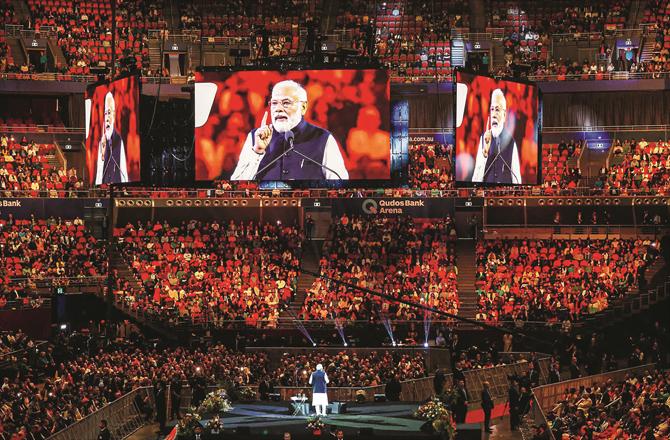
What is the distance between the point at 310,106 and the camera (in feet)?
101

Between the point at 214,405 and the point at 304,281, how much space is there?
15.7m

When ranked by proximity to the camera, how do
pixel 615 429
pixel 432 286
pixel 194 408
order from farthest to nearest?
pixel 432 286 → pixel 194 408 → pixel 615 429

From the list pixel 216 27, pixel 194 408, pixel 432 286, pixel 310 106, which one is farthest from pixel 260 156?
pixel 216 27

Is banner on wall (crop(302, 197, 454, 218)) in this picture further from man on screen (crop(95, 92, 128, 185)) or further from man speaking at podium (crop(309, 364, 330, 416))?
man speaking at podium (crop(309, 364, 330, 416))

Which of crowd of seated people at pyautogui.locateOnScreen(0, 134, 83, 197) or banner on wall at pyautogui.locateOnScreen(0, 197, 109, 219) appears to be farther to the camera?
crowd of seated people at pyautogui.locateOnScreen(0, 134, 83, 197)

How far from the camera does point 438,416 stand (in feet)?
78.8

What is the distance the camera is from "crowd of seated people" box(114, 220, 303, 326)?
39.0 meters

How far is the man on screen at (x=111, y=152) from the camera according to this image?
3095 centimetres

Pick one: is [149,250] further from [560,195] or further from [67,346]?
[560,195]

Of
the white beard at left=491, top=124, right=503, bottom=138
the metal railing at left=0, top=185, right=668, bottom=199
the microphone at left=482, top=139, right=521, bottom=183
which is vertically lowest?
the metal railing at left=0, top=185, right=668, bottom=199

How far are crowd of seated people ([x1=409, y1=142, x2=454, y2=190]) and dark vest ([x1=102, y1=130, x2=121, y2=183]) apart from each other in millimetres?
15408

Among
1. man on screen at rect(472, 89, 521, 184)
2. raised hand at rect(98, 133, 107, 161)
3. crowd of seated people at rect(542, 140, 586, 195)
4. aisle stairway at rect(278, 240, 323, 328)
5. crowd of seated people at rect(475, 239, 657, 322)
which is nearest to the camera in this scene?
man on screen at rect(472, 89, 521, 184)

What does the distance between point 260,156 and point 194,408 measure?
8.10 meters

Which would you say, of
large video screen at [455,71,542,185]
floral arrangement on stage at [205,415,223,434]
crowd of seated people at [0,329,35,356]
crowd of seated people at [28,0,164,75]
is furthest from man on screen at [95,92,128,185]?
crowd of seated people at [28,0,164,75]
